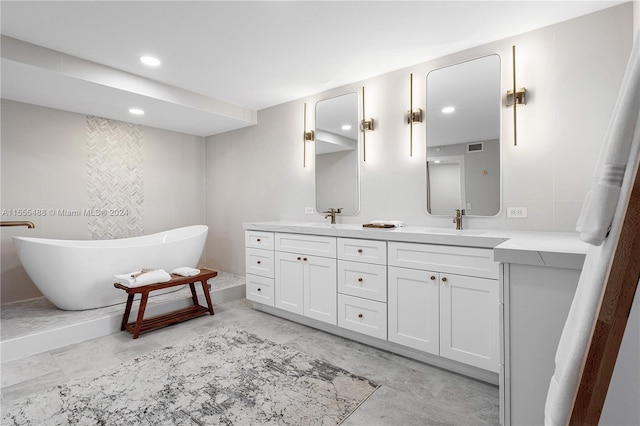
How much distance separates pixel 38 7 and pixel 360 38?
2.23 meters

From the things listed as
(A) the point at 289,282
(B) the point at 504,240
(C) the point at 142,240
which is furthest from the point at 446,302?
(C) the point at 142,240

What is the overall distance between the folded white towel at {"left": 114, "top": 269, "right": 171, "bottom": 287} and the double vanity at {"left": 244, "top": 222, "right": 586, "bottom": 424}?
918 millimetres

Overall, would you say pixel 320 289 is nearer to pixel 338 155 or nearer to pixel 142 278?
pixel 338 155

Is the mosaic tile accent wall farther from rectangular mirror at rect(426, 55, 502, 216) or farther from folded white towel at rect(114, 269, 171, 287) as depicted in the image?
rectangular mirror at rect(426, 55, 502, 216)

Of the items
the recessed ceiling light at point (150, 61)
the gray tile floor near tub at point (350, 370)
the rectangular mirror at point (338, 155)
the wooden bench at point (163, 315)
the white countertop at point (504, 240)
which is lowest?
the gray tile floor near tub at point (350, 370)

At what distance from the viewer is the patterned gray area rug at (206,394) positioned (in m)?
1.81

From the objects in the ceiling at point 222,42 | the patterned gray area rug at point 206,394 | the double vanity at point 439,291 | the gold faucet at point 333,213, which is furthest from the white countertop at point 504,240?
the ceiling at point 222,42

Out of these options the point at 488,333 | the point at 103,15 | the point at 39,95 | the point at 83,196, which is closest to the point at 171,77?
the point at 103,15

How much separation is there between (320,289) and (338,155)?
58.5 inches

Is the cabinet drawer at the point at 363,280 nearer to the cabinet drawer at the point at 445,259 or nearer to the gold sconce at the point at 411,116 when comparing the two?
the cabinet drawer at the point at 445,259

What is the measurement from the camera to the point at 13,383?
7.12ft

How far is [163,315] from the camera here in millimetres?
3355

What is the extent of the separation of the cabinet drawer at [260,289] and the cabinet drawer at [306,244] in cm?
43

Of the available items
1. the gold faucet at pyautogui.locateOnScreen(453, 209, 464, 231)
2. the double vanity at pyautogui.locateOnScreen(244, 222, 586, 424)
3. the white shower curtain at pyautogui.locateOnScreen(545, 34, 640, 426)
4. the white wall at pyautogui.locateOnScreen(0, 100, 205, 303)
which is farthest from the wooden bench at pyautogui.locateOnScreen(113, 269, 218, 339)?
the white shower curtain at pyautogui.locateOnScreen(545, 34, 640, 426)
